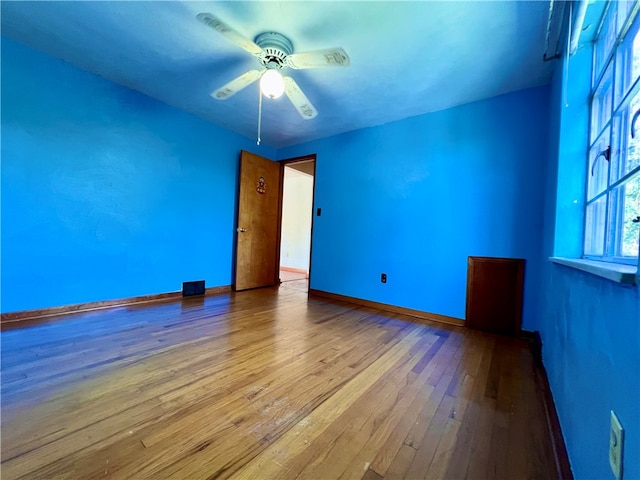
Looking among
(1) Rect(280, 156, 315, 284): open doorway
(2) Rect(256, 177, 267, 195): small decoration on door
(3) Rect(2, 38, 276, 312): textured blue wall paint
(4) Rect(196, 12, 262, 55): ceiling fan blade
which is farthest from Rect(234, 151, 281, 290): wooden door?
(4) Rect(196, 12, 262, 55): ceiling fan blade

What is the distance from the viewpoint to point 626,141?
92 centimetres

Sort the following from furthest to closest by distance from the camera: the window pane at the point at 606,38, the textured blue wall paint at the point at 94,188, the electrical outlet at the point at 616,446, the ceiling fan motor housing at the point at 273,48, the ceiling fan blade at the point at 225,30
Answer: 1. the textured blue wall paint at the point at 94,188
2. the ceiling fan motor housing at the point at 273,48
3. the ceiling fan blade at the point at 225,30
4. the window pane at the point at 606,38
5. the electrical outlet at the point at 616,446

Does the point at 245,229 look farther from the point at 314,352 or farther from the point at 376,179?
the point at 314,352

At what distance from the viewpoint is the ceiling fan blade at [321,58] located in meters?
1.48

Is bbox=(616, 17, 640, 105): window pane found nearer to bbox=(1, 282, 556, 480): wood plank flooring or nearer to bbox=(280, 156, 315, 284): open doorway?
bbox=(1, 282, 556, 480): wood plank flooring

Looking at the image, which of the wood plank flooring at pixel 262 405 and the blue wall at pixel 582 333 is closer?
the blue wall at pixel 582 333

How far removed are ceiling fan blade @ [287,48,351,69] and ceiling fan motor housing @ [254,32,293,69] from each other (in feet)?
0.32

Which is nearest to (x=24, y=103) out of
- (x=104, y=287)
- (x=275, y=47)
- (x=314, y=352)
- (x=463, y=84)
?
(x=104, y=287)

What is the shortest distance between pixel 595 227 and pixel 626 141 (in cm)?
50

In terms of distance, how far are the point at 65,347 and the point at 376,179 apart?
10.5 feet

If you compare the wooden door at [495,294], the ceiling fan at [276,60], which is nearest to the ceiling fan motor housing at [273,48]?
the ceiling fan at [276,60]

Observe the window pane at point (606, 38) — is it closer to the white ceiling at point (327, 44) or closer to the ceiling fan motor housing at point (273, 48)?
the white ceiling at point (327, 44)

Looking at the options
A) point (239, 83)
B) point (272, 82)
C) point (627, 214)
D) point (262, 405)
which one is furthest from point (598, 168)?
point (239, 83)

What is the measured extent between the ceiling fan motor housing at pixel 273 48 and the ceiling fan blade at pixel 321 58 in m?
0.10
